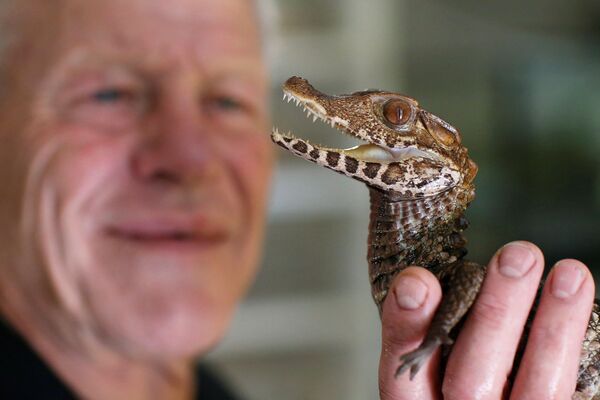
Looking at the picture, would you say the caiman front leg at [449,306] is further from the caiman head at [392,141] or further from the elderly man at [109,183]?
the elderly man at [109,183]

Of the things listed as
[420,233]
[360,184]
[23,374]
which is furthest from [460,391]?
[360,184]

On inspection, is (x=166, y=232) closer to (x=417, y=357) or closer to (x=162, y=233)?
(x=162, y=233)

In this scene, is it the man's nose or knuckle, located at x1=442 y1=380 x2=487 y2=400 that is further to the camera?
the man's nose

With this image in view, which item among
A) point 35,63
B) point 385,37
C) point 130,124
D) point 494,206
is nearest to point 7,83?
point 35,63

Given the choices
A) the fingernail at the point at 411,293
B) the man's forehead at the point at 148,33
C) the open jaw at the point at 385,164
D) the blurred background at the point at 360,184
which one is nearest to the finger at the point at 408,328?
the fingernail at the point at 411,293

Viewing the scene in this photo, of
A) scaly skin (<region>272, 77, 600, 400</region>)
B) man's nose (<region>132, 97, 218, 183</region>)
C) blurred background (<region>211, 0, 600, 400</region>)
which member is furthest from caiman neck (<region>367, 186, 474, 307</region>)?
blurred background (<region>211, 0, 600, 400</region>)

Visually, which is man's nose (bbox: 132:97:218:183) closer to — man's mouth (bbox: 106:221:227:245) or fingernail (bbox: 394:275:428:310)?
man's mouth (bbox: 106:221:227:245)
